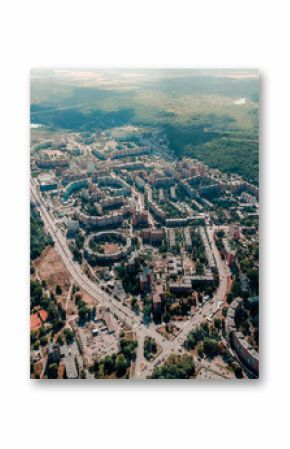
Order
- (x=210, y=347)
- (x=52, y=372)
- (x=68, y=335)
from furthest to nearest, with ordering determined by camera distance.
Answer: (x=68, y=335) < (x=210, y=347) < (x=52, y=372)

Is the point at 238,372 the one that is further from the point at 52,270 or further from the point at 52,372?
the point at 52,270

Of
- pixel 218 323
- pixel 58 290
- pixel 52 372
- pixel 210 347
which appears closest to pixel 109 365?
pixel 52 372

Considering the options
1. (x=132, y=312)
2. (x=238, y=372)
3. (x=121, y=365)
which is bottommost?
(x=238, y=372)

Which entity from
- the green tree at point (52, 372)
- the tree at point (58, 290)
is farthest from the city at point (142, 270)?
the tree at point (58, 290)

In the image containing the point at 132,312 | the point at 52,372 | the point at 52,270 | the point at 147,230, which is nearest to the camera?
the point at 52,372

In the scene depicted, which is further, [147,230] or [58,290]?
[147,230]

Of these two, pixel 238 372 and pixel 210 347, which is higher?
pixel 210 347

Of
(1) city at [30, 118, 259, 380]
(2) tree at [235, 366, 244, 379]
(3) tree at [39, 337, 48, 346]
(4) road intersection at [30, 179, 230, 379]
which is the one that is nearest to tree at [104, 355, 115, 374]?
(1) city at [30, 118, 259, 380]
